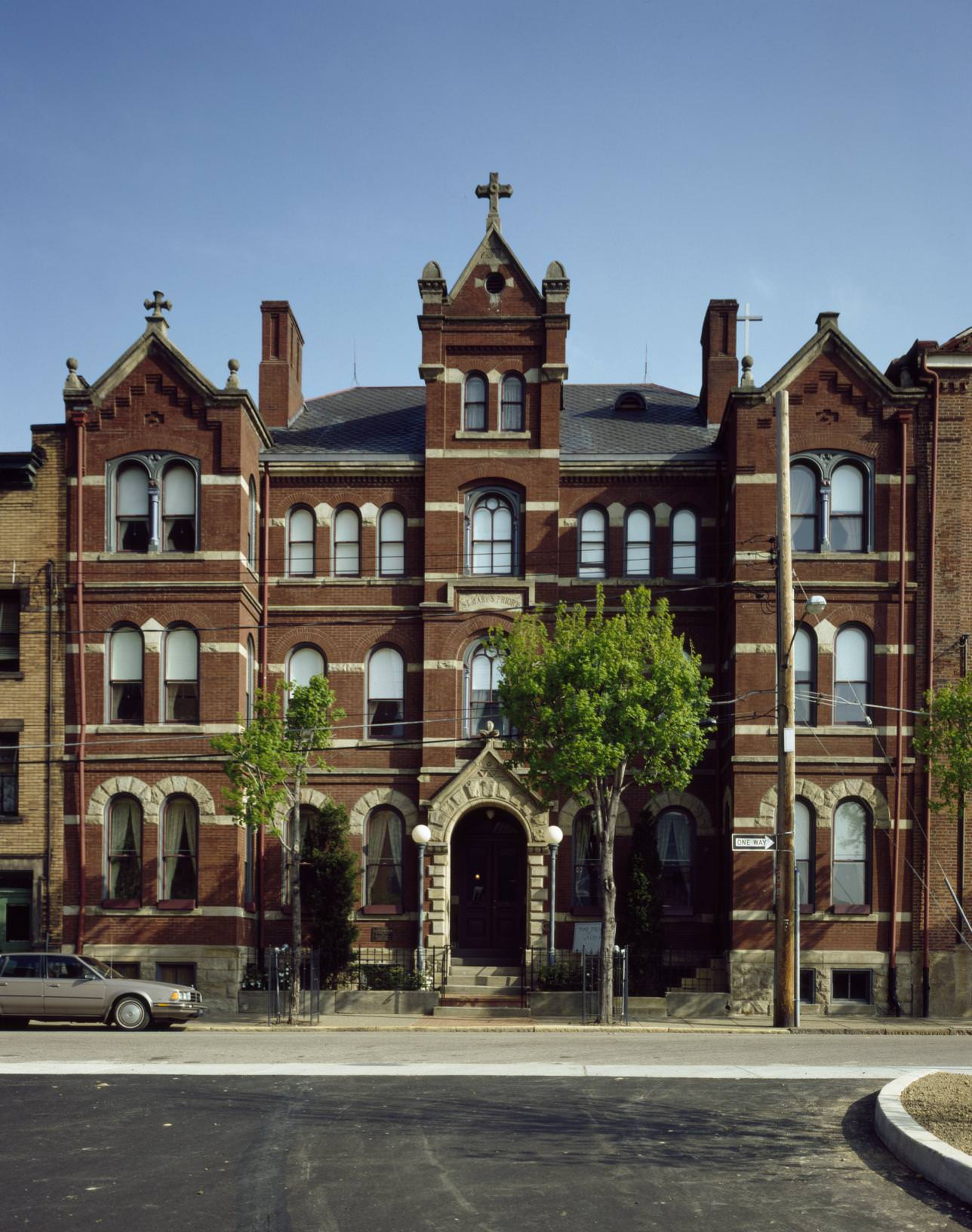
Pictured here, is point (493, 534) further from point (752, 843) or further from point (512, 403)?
point (752, 843)

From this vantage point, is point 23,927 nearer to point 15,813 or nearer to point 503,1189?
point 15,813

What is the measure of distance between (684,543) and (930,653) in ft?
20.2

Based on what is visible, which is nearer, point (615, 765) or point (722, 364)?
point (615, 765)

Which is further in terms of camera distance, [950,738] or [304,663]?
[304,663]

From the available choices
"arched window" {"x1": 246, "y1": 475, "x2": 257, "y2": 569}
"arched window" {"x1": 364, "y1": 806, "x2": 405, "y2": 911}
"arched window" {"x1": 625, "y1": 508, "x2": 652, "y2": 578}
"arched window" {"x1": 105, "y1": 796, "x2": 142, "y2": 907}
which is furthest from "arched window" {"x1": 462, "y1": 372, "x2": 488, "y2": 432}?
"arched window" {"x1": 105, "y1": 796, "x2": 142, "y2": 907}

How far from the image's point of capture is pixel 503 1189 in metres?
11.3

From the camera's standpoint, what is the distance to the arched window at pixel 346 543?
3559 cm

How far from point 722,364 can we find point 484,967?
15901 mm

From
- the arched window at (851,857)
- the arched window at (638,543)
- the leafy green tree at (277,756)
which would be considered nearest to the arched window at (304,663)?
the leafy green tree at (277,756)

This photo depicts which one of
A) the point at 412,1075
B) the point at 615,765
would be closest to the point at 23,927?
the point at 615,765

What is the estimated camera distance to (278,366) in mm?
38406

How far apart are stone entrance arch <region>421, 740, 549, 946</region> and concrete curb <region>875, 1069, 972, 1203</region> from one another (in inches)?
763

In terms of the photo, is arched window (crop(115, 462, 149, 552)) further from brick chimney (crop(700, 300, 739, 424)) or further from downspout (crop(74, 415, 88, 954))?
brick chimney (crop(700, 300, 739, 424))

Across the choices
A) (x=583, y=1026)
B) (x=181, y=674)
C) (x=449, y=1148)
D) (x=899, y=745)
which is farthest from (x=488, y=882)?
(x=449, y=1148)
